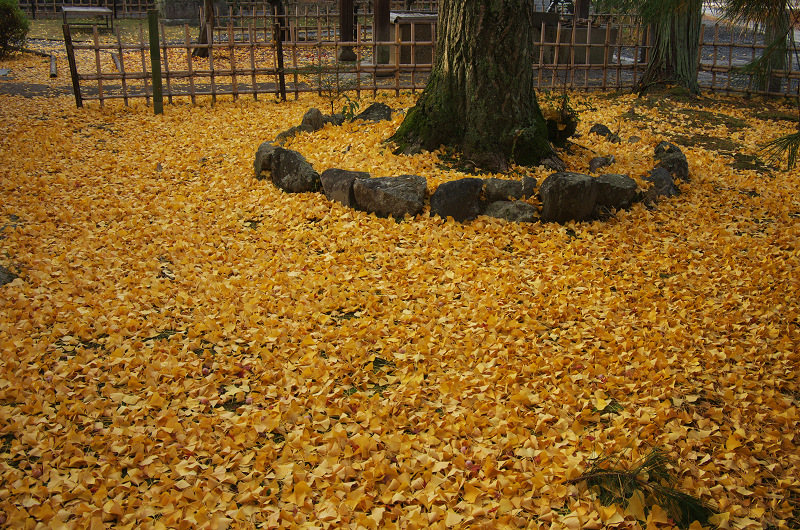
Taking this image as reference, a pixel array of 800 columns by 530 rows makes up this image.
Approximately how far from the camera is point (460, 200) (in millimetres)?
5082

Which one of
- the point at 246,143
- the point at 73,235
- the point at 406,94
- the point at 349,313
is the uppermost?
Result: the point at 406,94

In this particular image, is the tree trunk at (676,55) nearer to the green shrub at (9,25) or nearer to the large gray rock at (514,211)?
the large gray rock at (514,211)

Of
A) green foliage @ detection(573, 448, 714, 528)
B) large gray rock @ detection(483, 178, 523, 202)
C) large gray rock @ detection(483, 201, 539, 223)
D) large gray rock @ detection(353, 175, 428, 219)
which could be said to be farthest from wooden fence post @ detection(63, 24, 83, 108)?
green foliage @ detection(573, 448, 714, 528)

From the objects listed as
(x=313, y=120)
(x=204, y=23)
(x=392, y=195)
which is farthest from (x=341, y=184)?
(x=204, y=23)

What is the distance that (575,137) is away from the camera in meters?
7.43

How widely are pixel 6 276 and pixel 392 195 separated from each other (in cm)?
305

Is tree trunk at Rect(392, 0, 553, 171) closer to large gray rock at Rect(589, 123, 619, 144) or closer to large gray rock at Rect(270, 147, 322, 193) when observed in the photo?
large gray rock at Rect(270, 147, 322, 193)

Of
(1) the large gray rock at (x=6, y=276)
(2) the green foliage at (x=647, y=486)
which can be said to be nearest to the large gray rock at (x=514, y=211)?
(2) the green foliage at (x=647, y=486)

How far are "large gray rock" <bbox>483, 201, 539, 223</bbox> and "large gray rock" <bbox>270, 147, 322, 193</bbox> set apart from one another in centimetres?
Answer: 184

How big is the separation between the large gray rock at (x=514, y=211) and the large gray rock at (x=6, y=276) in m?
3.75

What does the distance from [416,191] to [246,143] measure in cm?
338

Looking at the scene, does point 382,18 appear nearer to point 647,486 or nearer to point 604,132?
point 604,132

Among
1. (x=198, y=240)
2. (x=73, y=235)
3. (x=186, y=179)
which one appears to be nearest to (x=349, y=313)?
(x=198, y=240)

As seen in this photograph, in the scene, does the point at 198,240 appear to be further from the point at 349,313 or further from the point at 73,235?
the point at 349,313
